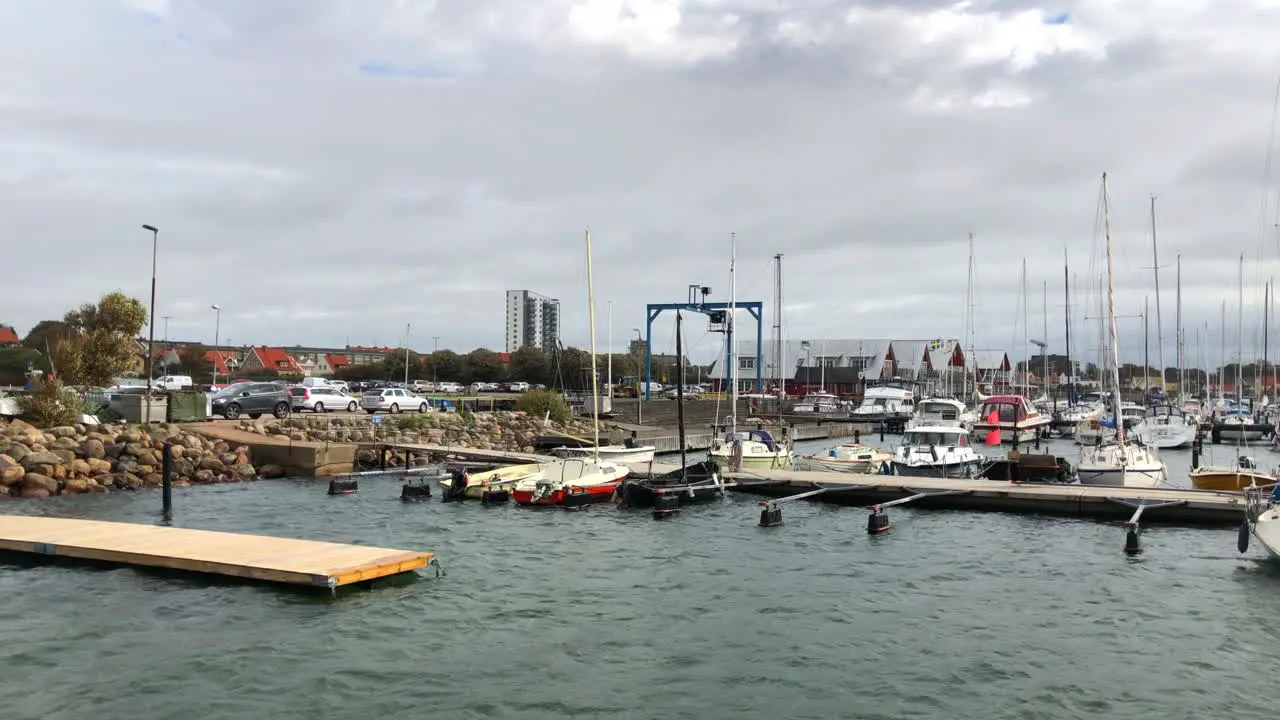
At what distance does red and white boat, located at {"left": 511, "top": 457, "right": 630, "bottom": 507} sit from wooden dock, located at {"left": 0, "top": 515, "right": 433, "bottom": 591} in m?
9.69

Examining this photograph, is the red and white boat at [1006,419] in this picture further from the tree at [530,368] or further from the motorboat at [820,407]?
the tree at [530,368]

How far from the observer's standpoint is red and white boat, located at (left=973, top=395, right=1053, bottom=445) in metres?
58.5

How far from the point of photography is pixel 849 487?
2975 cm

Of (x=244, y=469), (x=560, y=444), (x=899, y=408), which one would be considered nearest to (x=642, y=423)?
(x=560, y=444)

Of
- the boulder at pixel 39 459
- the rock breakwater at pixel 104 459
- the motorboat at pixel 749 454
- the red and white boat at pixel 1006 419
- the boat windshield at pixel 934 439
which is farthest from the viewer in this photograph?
the red and white boat at pixel 1006 419

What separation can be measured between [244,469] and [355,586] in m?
20.3

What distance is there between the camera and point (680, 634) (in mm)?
15195

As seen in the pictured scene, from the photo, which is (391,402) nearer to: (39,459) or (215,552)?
(39,459)

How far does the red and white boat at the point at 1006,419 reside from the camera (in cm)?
5853

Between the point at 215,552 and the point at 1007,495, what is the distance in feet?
67.9

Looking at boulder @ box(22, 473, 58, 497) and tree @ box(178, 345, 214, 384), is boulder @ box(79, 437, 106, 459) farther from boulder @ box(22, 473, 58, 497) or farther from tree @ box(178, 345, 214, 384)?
tree @ box(178, 345, 214, 384)

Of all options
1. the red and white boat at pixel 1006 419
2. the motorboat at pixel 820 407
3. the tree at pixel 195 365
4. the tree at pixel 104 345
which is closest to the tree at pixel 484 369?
the tree at pixel 195 365

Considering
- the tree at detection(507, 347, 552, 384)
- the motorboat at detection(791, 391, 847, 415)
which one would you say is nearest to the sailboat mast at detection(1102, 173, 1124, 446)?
the motorboat at detection(791, 391, 847, 415)

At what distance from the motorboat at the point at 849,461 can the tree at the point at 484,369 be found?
96.4 meters
